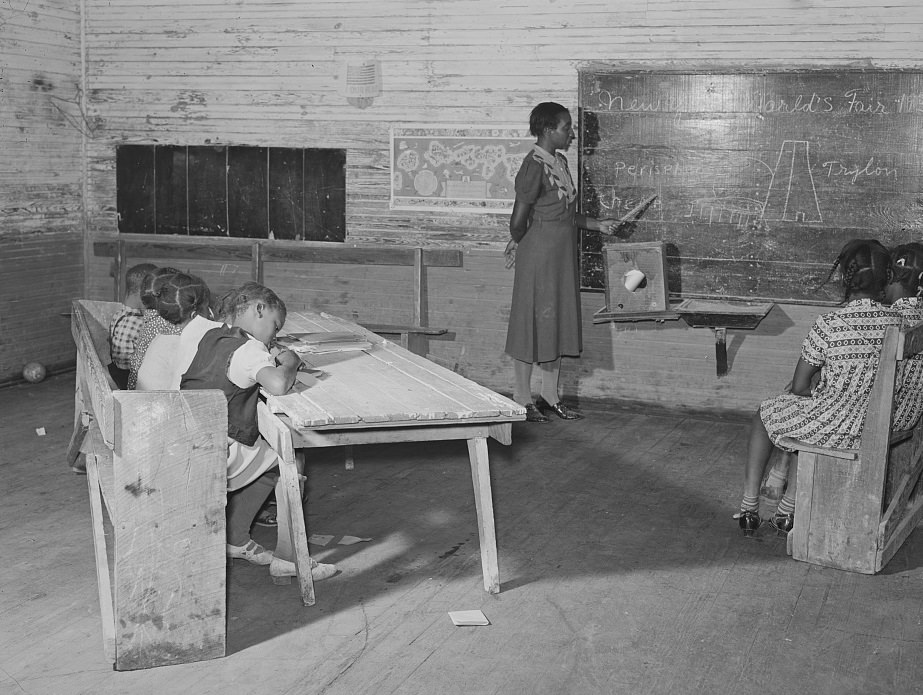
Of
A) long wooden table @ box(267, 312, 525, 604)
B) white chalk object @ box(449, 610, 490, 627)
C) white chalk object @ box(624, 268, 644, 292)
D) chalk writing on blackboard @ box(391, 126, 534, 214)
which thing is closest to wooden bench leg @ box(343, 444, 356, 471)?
long wooden table @ box(267, 312, 525, 604)

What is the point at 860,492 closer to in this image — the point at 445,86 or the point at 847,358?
the point at 847,358

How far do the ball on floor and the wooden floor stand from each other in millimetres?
2273

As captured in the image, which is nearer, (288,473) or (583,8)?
(288,473)

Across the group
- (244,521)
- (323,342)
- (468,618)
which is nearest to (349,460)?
(323,342)

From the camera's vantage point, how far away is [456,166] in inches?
313

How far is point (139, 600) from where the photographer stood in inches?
138

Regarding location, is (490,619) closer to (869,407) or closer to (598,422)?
(869,407)

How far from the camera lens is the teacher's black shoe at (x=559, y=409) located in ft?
24.2

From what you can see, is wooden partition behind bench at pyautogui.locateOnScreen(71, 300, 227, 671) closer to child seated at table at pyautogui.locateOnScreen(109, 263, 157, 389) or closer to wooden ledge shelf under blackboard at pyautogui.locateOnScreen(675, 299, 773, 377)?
child seated at table at pyautogui.locateOnScreen(109, 263, 157, 389)

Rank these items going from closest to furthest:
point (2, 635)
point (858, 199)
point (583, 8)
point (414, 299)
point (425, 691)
→ point (425, 691) → point (2, 635) → point (858, 199) → point (583, 8) → point (414, 299)

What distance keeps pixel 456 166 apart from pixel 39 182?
3313 millimetres

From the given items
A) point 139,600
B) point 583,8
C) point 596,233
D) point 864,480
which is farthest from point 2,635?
point 583,8

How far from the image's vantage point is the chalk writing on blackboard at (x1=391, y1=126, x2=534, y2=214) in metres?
7.79

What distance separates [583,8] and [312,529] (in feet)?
14.0
